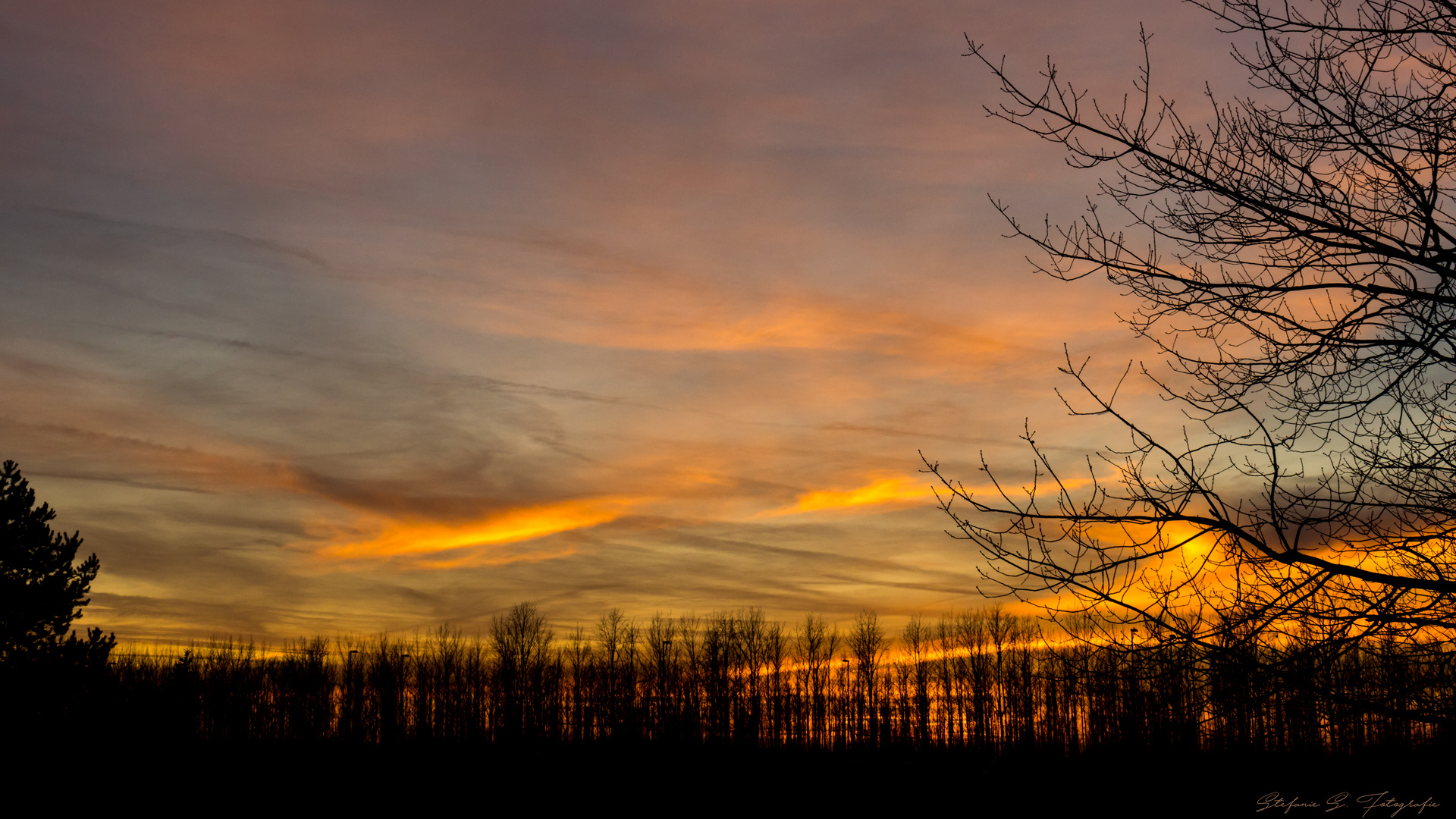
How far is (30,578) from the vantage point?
1063 inches

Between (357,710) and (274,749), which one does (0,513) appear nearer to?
(274,749)

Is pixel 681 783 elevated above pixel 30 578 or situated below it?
below

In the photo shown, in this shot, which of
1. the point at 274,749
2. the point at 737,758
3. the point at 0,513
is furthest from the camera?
the point at 274,749

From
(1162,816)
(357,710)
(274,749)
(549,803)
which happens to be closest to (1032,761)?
(1162,816)

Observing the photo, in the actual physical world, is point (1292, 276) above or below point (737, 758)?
above

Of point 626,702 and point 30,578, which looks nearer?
point 30,578

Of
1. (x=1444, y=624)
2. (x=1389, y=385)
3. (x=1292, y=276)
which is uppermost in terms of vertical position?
(x=1292, y=276)

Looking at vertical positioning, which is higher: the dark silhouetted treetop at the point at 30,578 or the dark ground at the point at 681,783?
the dark silhouetted treetop at the point at 30,578

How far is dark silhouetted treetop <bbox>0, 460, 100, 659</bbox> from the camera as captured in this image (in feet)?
86.1

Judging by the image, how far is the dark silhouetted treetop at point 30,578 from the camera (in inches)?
1033

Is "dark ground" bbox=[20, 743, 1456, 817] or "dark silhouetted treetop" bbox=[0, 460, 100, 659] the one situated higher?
"dark silhouetted treetop" bbox=[0, 460, 100, 659]

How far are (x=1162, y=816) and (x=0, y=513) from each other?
3281cm

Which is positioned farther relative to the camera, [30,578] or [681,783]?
[681,783]

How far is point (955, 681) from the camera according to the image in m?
68.1
